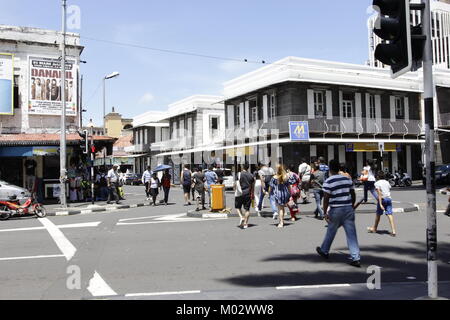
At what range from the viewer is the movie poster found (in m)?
21.6

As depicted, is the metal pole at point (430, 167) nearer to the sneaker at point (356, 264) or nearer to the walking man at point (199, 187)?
the sneaker at point (356, 264)

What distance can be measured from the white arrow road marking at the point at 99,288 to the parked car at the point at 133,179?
43500 mm

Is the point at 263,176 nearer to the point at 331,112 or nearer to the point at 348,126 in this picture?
the point at 331,112

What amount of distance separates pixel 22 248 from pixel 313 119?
24.6 metres

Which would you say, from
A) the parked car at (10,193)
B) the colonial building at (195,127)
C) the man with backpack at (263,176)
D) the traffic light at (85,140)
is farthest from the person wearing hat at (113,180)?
the colonial building at (195,127)

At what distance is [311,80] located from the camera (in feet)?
98.5

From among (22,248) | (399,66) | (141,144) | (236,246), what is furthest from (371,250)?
(141,144)

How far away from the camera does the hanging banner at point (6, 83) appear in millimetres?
20906

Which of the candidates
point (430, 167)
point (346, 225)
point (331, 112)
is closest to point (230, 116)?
point (331, 112)

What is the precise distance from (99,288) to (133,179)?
44888 millimetres

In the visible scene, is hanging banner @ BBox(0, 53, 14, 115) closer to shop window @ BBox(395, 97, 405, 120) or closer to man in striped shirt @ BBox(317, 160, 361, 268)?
man in striped shirt @ BBox(317, 160, 361, 268)

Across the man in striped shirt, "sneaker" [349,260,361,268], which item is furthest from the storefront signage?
"sneaker" [349,260,361,268]

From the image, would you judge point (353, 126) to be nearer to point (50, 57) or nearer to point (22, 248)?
point (50, 57)

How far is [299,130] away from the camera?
95.8 feet
